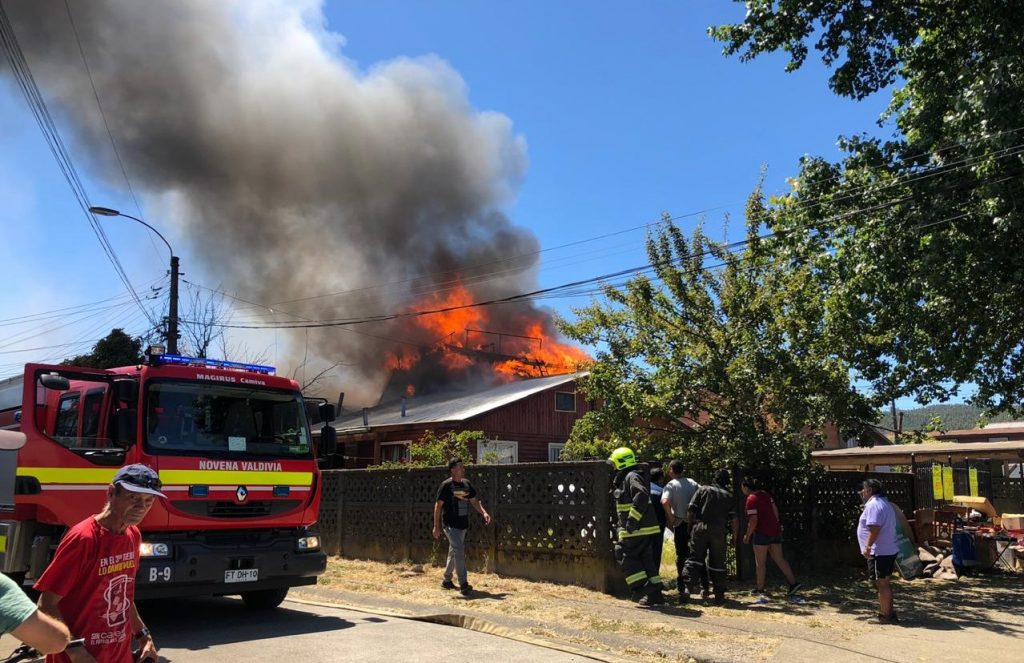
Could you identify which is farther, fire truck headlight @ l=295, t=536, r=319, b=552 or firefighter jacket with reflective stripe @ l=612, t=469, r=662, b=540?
firefighter jacket with reflective stripe @ l=612, t=469, r=662, b=540

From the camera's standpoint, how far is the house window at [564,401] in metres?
25.2

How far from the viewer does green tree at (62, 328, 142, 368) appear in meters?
22.2

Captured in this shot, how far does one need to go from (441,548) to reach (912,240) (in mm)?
7200

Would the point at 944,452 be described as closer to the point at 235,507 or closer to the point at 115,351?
the point at 235,507

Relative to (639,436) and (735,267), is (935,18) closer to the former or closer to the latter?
(735,267)

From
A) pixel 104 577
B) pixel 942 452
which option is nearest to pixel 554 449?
pixel 942 452

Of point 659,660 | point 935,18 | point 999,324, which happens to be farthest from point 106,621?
point 999,324

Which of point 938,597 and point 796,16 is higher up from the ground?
point 796,16

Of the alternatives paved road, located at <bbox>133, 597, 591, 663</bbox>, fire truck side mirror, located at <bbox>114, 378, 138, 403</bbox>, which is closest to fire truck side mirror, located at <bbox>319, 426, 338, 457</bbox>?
paved road, located at <bbox>133, 597, 591, 663</bbox>

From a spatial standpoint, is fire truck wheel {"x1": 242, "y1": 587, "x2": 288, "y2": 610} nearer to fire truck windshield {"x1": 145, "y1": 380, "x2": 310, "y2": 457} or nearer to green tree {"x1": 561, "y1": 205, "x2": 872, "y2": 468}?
fire truck windshield {"x1": 145, "y1": 380, "x2": 310, "y2": 457}

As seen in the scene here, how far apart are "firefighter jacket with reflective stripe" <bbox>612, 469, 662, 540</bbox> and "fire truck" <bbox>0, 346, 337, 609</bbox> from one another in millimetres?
3076

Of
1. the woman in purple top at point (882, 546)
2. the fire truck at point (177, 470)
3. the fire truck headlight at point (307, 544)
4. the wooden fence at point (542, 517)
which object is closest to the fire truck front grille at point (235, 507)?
the fire truck at point (177, 470)

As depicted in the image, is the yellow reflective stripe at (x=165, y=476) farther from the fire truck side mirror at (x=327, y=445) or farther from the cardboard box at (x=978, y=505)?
the cardboard box at (x=978, y=505)

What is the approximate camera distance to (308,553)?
760 cm
